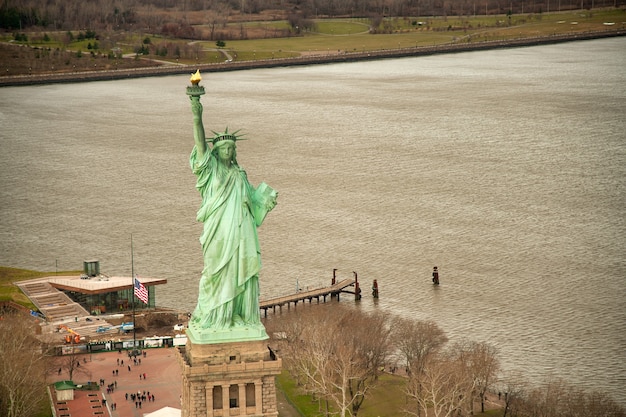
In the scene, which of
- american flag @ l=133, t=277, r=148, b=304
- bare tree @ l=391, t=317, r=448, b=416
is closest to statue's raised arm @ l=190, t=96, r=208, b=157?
bare tree @ l=391, t=317, r=448, b=416

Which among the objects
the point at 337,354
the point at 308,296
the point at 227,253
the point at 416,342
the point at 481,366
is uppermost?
the point at 227,253

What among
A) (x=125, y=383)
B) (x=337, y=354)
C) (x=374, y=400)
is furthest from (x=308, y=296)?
(x=337, y=354)

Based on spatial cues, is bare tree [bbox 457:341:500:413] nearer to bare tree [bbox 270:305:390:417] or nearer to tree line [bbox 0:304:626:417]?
tree line [bbox 0:304:626:417]

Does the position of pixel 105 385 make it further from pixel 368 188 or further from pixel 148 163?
pixel 148 163

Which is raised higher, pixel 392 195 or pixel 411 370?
pixel 392 195

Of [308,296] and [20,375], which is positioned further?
[308,296]

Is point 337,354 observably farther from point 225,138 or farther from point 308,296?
point 225,138
